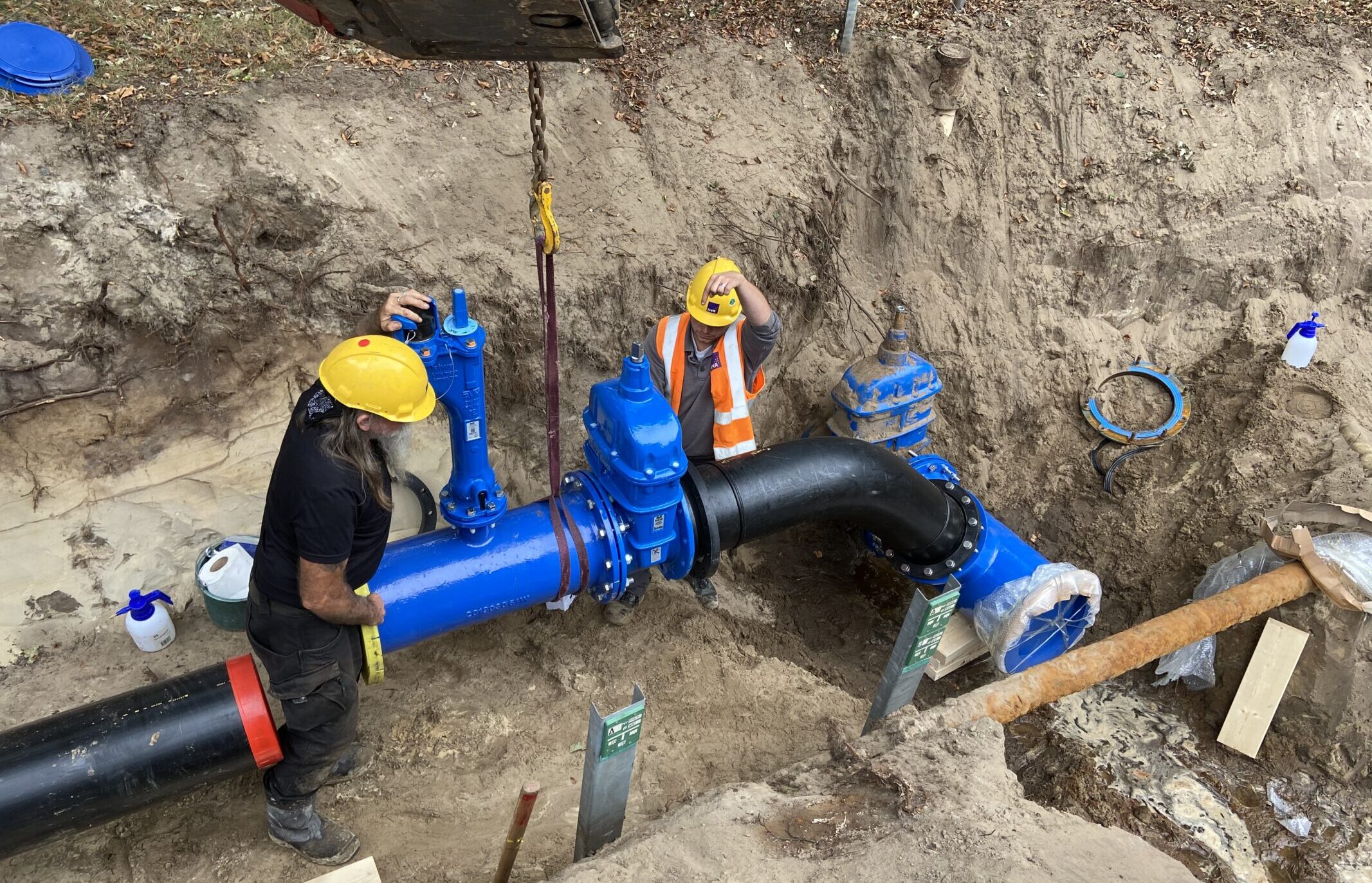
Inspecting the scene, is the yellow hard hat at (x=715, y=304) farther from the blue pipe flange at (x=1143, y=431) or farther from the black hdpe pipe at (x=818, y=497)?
the blue pipe flange at (x=1143, y=431)

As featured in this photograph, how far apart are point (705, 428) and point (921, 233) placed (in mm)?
2289

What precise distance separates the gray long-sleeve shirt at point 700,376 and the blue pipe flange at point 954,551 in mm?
1003

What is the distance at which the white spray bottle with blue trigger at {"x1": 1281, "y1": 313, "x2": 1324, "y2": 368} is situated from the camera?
16.1 feet

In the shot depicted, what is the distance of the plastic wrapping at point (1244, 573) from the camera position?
3754mm

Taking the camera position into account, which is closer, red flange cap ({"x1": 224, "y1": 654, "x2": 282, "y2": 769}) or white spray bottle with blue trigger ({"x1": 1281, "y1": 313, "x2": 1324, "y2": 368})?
red flange cap ({"x1": 224, "y1": 654, "x2": 282, "y2": 769})

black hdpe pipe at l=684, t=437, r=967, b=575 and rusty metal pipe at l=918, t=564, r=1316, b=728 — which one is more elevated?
black hdpe pipe at l=684, t=437, r=967, b=575

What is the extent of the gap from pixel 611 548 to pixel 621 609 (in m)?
1.04

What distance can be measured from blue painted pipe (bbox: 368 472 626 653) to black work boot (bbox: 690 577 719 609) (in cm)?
115

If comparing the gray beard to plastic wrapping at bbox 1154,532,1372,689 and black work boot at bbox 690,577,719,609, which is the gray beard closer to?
black work boot at bbox 690,577,719,609

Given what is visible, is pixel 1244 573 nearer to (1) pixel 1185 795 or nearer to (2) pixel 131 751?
(1) pixel 1185 795

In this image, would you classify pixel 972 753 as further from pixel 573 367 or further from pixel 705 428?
pixel 573 367

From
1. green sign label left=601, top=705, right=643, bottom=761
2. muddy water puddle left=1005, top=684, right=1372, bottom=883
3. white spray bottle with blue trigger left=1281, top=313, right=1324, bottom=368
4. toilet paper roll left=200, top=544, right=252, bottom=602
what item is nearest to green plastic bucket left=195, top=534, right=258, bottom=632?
toilet paper roll left=200, top=544, right=252, bottom=602

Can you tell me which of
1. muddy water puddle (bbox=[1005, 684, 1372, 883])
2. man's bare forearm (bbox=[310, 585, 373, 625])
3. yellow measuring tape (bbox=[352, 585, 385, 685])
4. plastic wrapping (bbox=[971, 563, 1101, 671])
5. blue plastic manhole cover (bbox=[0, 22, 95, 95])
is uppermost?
blue plastic manhole cover (bbox=[0, 22, 95, 95])

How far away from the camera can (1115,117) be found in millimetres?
5316
